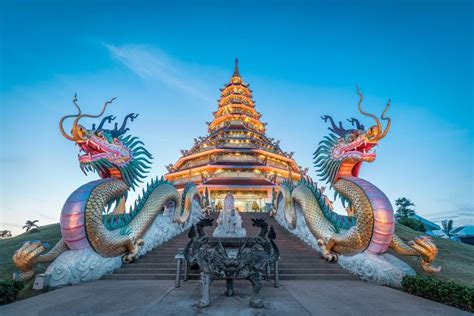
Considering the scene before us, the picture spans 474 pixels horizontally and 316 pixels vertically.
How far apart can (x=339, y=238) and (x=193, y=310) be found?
4970 mm

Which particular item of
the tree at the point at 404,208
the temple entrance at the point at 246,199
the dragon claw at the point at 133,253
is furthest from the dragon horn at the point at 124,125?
the tree at the point at 404,208

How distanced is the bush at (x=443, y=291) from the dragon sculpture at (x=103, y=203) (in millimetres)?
7310

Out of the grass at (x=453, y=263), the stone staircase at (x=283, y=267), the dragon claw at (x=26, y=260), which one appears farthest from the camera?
the grass at (x=453, y=263)

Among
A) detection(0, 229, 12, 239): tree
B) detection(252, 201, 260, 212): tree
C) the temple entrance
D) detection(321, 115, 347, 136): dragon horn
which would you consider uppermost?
detection(321, 115, 347, 136): dragon horn

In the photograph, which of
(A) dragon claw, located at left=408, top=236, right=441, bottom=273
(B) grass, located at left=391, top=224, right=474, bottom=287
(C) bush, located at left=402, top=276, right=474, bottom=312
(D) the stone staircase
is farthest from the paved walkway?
(B) grass, located at left=391, top=224, right=474, bottom=287

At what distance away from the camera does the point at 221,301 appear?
4129mm

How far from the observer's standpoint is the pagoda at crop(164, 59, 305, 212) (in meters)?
20.3

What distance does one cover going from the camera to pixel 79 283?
5625 mm

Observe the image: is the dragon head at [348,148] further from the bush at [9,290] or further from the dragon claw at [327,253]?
the bush at [9,290]

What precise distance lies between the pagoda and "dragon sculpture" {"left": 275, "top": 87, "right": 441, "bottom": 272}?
396 inches

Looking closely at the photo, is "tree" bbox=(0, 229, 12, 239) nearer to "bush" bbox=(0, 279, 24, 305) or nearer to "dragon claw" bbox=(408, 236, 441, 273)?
"bush" bbox=(0, 279, 24, 305)

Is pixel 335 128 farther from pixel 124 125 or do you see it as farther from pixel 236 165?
pixel 236 165

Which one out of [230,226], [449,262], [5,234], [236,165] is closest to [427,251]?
[449,262]

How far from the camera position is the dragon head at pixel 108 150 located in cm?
658
